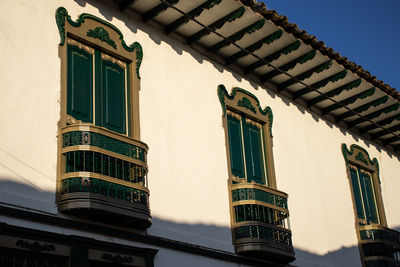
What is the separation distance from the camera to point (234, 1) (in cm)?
993

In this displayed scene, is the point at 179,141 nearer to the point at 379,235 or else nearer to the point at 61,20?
the point at 61,20

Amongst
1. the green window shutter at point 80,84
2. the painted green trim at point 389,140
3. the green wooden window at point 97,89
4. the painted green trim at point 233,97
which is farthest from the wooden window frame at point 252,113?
the painted green trim at point 389,140

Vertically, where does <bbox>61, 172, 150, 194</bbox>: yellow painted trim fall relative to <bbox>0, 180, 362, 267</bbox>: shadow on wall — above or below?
above

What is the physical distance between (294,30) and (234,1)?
126cm

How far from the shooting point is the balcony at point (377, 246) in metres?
12.3

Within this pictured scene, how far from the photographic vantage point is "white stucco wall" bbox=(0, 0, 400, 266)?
7578 mm

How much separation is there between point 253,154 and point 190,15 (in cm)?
240

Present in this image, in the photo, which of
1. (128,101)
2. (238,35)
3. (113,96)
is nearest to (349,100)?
(238,35)

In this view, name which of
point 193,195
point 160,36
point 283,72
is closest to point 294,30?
point 283,72

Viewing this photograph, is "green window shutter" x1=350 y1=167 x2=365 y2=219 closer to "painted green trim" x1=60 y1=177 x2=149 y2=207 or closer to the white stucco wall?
the white stucco wall

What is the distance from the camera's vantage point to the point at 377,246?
12383 millimetres

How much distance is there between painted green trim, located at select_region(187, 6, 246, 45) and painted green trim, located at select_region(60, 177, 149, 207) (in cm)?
322

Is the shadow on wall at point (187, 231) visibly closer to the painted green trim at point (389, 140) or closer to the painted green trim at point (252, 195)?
the painted green trim at point (252, 195)

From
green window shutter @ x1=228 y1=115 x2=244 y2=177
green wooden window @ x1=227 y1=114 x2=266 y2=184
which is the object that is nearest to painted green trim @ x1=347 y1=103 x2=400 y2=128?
green wooden window @ x1=227 y1=114 x2=266 y2=184
